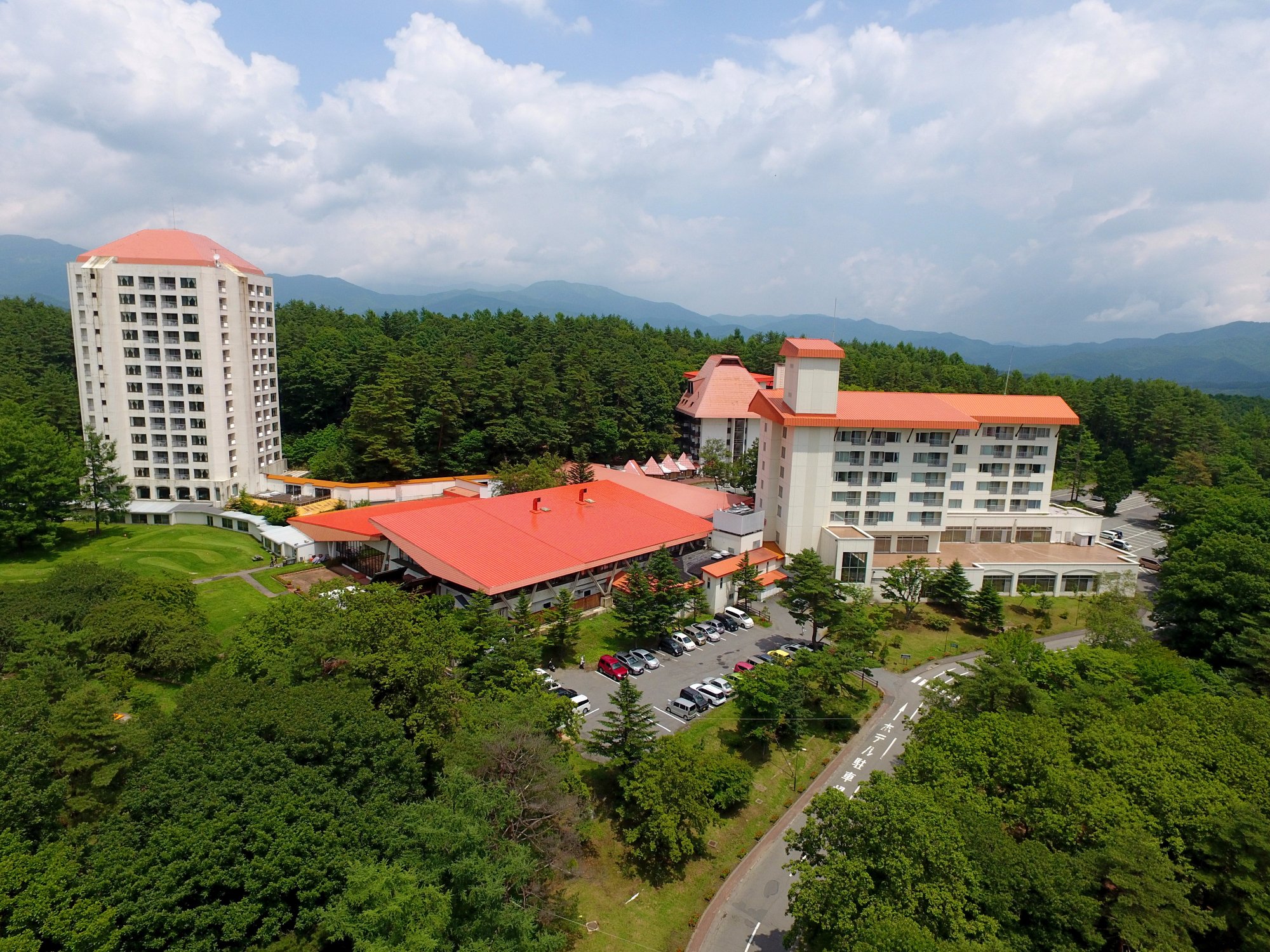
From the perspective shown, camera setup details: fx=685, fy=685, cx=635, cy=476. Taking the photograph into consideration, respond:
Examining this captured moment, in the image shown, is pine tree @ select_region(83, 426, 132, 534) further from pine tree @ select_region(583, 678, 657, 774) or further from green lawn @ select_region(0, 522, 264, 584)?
pine tree @ select_region(583, 678, 657, 774)

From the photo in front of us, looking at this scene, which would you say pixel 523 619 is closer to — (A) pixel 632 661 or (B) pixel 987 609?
(A) pixel 632 661

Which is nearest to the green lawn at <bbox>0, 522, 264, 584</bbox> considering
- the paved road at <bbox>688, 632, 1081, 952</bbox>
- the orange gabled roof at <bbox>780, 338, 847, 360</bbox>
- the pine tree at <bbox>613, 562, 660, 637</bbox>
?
the pine tree at <bbox>613, 562, 660, 637</bbox>

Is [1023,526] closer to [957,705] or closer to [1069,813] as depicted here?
[957,705]

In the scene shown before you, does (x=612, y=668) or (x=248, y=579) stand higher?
(x=248, y=579)

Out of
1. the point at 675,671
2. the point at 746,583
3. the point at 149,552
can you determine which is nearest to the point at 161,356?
the point at 149,552

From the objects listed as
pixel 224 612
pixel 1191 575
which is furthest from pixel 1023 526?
pixel 224 612

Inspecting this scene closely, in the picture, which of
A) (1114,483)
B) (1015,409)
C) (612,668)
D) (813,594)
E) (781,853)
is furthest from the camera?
(1114,483)
